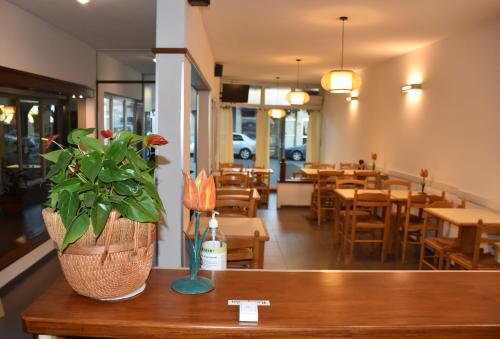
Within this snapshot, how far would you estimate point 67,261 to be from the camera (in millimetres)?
1163

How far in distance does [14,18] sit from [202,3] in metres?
2.17

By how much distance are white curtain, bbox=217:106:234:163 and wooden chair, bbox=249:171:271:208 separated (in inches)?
71.4

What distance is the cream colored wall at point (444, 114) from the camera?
169 inches

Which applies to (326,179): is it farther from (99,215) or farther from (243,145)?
(99,215)

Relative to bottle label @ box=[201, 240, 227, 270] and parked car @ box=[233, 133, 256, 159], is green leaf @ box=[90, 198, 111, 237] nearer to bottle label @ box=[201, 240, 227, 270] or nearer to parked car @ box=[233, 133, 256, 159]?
bottle label @ box=[201, 240, 227, 270]

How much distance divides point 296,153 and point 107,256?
993 cm

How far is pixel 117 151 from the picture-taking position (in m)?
1.18

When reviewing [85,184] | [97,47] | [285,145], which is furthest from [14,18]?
[285,145]

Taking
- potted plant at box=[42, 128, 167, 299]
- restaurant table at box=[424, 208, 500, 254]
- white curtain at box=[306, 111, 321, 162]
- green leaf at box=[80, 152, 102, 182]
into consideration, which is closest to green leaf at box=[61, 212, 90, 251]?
potted plant at box=[42, 128, 167, 299]

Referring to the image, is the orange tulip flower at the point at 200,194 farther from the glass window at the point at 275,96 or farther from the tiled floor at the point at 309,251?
the glass window at the point at 275,96

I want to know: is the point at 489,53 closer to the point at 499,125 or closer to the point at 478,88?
the point at 478,88

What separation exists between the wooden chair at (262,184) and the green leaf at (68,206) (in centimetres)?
697

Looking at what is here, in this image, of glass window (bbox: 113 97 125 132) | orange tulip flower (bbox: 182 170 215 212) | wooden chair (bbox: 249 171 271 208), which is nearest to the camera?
orange tulip flower (bbox: 182 170 215 212)

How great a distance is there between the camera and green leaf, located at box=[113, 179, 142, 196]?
118cm
